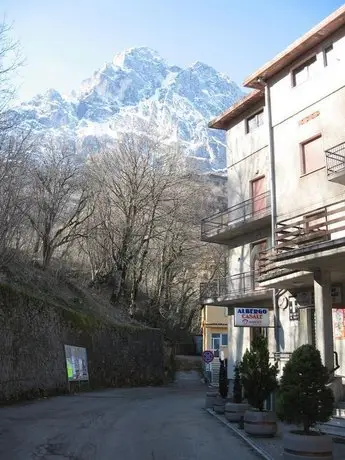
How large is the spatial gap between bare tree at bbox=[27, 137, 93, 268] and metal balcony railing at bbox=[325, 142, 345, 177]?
1750 cm

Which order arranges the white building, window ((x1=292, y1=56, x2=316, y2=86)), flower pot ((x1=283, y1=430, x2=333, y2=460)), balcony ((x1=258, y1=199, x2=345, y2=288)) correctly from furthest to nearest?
1. window ((x1=292, y1=56, x2=316, y2=86))
2. the white building
3. balcony ((x1=258, y1=199, x2=345, y2=288))
4. flower pot ((x1=283, y1=430, x2=333, y2=460))

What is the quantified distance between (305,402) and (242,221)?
627 inches

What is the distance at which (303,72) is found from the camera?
807 inches

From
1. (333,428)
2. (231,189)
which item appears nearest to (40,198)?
(231,189)

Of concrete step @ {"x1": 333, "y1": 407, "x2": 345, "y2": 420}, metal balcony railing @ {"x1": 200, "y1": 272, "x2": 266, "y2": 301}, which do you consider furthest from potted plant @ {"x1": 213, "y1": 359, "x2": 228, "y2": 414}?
metal balcony railing @ {"x1": 200, "y1": 272, "x2": 266, "y2": 301}

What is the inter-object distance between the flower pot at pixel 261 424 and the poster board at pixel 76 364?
46.2ft

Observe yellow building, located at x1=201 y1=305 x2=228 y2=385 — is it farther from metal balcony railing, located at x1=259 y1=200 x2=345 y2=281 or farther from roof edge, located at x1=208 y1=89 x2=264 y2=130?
metal balcony railing, located at x1=259 y1=200 x2=345 y2=281

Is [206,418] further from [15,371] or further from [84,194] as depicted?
[84,194]

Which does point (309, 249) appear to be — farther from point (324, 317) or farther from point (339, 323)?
point (339, 323)

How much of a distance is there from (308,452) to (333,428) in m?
5.24

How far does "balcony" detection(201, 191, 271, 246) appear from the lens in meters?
23.1

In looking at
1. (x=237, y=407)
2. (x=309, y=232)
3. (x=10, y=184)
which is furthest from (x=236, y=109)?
(x=237, y=407)

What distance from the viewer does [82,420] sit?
14117 millimetres

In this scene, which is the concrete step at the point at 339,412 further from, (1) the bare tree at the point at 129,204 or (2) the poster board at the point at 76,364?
(1) the bare tree at the point at 129,204
